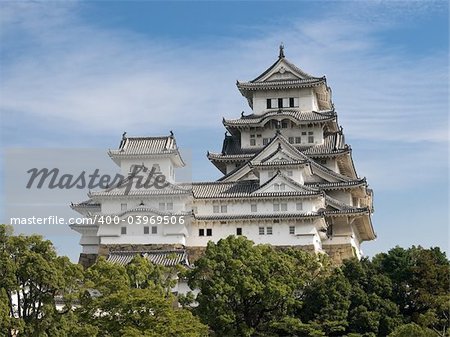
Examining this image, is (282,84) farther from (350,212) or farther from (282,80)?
(350,212)

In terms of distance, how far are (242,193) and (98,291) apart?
14665mm

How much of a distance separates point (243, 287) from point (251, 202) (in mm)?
11760

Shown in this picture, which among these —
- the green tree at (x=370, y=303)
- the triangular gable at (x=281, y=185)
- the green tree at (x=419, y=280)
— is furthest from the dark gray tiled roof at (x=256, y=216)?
the green tree at (x=370, y=303)

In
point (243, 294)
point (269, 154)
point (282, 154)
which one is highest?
point (269, 154)

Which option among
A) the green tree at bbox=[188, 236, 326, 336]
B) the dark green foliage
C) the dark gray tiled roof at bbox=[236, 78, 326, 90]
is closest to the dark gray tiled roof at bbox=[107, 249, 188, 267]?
the green tree at bbox=[188, 236, 326, 336]

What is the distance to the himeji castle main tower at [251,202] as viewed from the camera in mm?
42125

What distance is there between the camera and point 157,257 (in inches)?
1555

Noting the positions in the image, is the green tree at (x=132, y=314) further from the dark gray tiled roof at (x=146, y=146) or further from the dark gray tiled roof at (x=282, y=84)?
the dark gray tiled roof at (x=282, y=84)

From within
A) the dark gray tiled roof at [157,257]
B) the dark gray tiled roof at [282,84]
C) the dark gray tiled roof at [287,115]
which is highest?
the dark gray tiled roof at [282,84]

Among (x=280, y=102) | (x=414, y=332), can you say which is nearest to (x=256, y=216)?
(x=280, y=102)

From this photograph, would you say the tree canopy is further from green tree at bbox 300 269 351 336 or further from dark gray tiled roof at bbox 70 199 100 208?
dark gray tiled roof at bbox 70 199 100 208

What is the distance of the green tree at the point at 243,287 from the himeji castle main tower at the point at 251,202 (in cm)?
600

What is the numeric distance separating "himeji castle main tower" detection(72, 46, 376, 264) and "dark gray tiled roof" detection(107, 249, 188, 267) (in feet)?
0.17

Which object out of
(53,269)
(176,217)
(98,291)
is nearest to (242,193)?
(176,217)
